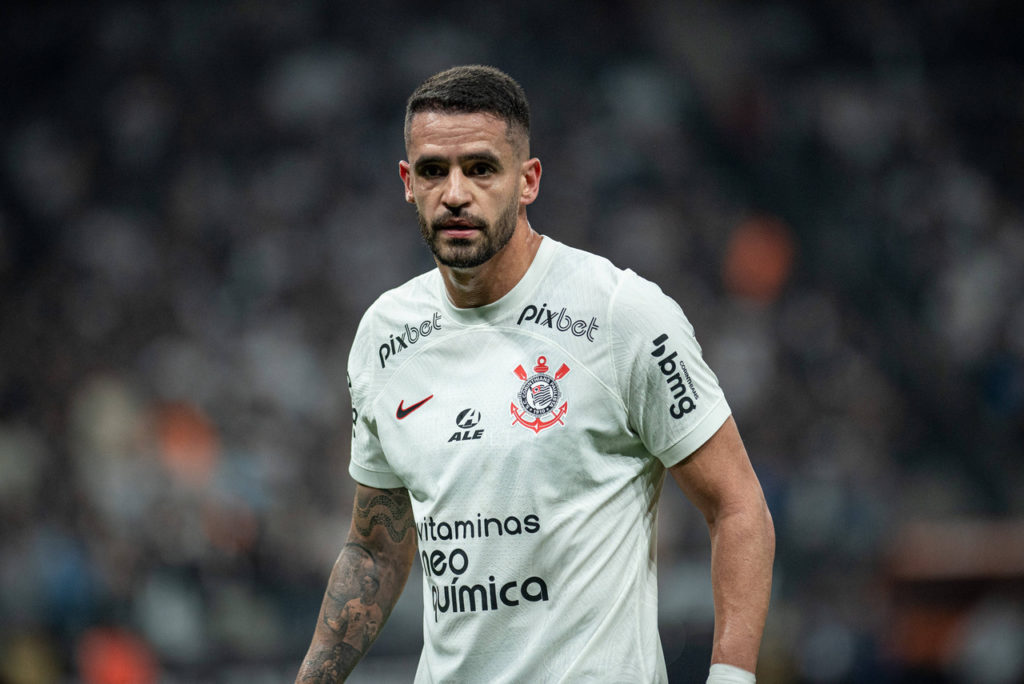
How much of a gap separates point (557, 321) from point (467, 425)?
0.33 meters

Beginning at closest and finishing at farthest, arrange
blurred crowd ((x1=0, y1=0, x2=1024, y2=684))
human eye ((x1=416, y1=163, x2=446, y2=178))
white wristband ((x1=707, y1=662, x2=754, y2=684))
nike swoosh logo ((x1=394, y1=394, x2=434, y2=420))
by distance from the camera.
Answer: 1. white wristband ((x1=707, y1=662, x2=754, y2=684))
2. human eye ((x1=416, y1=163, x2=446, y2=178))
3. nike swoosh logo ((x1=394, y1=394, x2=434, y2=420))
4. blurred crowd ((x1=0, y1=0, x2=1024, y2=684))

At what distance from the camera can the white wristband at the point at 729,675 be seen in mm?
2676

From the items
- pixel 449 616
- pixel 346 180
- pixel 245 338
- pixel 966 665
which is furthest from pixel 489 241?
pixel 346 180

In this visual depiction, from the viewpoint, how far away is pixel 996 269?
38.0 ft

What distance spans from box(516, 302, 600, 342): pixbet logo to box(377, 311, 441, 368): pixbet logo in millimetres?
253

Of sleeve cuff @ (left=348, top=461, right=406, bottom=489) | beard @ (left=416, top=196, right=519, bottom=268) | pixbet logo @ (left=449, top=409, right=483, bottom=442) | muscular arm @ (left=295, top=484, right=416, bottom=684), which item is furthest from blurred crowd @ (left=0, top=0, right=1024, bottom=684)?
beard @ (left=416, top=196, right=519, bottom=268)

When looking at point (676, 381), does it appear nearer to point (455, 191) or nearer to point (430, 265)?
point (455, 191)

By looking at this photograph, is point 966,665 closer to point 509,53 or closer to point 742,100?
point 742,100

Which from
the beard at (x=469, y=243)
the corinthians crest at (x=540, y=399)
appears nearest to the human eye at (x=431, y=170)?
the beard at (x=469, y=243)

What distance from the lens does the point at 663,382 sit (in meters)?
2.83

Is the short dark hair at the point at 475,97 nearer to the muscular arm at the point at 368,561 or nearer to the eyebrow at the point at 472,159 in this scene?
the eyebrow at the point at 472,159

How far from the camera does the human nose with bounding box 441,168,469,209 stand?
283 cm

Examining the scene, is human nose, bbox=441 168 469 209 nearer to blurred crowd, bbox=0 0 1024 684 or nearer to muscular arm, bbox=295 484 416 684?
muscular arm, bbox=295 484 416 684

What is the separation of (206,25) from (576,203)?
5236mm
